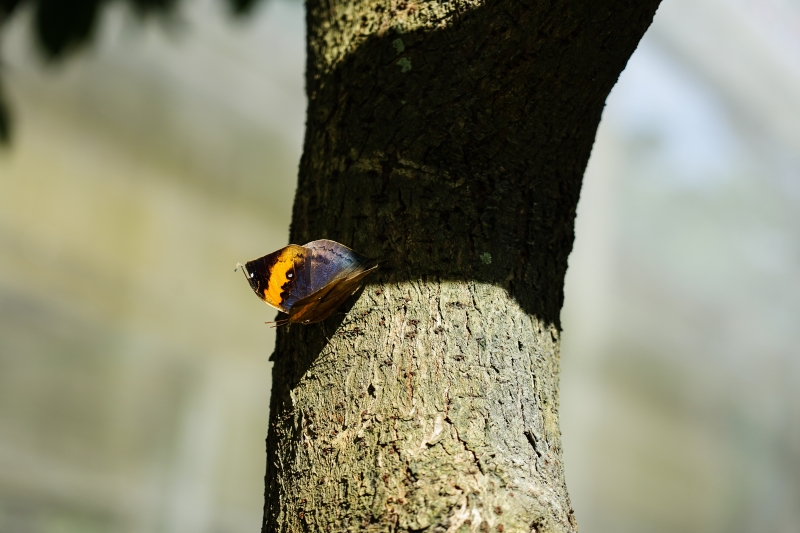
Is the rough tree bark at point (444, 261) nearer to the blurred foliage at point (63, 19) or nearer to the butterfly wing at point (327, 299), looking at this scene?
the butterfly wing at point (327, 299)

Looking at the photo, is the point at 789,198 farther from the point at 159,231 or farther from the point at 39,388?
the point at 39,388

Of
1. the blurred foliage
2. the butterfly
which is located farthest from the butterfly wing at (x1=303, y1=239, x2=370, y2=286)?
the blurred foliage

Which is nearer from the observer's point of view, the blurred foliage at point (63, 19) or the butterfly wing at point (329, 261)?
the butterfly wing at point (329, 261)

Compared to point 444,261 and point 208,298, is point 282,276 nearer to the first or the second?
point 444,261

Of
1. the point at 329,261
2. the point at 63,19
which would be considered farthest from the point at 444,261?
the point at 63,19

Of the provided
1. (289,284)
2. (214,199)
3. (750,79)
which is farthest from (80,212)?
(750,79)

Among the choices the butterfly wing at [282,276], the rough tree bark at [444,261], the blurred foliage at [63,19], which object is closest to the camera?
the rough tree bark at [444,261]

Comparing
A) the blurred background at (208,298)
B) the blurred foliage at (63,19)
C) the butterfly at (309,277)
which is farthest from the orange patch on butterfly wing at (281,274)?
the blurred background at (208,298)

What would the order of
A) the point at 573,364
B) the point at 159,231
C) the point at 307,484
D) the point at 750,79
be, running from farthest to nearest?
1. the point at 750,79
2. the point at 573,364
3. the point at 159,231
4. the point at 307,484
